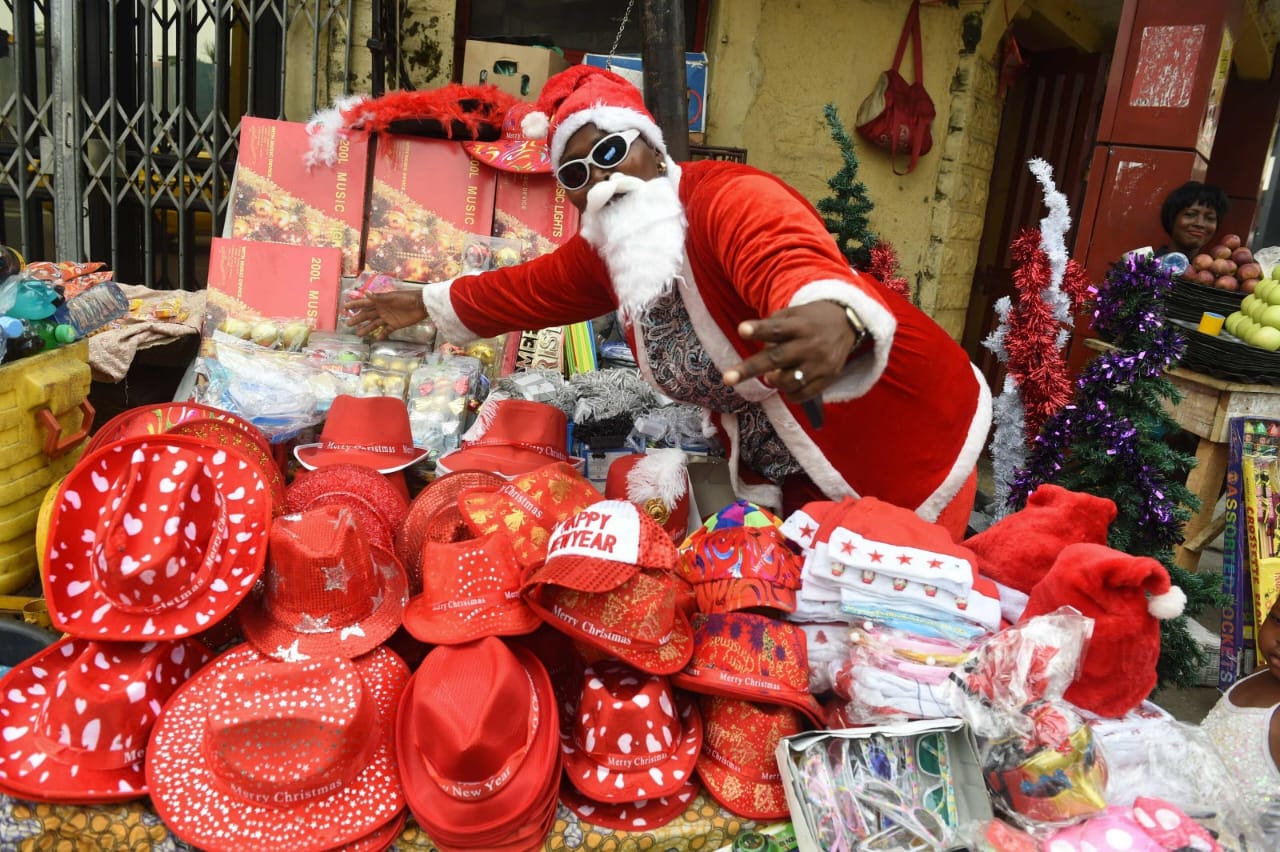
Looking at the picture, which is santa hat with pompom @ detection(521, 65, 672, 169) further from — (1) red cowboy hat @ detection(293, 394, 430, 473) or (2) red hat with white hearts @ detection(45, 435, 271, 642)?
(2) red hat with white hearts @ detection(45, 435, 271, 642)

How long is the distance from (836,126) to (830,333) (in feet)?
8.03

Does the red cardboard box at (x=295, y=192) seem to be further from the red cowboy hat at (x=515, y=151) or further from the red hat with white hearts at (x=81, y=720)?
the red hat with white hearts at (x=81, y=720)

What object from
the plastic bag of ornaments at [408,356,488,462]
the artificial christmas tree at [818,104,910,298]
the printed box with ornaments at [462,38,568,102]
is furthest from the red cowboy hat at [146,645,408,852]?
the printed box with ornaments at [462,38,568,102]

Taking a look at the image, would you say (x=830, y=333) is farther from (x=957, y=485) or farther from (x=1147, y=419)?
(x=1147, y=419)

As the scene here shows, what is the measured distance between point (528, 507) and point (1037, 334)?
1768mm

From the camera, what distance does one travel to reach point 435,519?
76.1 inches

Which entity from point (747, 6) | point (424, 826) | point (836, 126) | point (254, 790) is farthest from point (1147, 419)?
point (747, 6)

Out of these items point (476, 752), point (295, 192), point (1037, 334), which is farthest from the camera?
point (295, 192)

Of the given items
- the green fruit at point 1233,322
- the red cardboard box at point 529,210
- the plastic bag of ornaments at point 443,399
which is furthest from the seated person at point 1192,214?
the plastic bag of ornaments at point 443,399

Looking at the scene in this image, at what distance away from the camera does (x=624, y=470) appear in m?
2.38

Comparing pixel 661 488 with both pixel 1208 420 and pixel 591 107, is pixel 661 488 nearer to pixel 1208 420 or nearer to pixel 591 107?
pixel 591 107

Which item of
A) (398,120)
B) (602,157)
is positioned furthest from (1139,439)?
(398,120)

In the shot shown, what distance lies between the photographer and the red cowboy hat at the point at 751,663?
5.20 ft

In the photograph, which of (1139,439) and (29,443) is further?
(1139,439)
